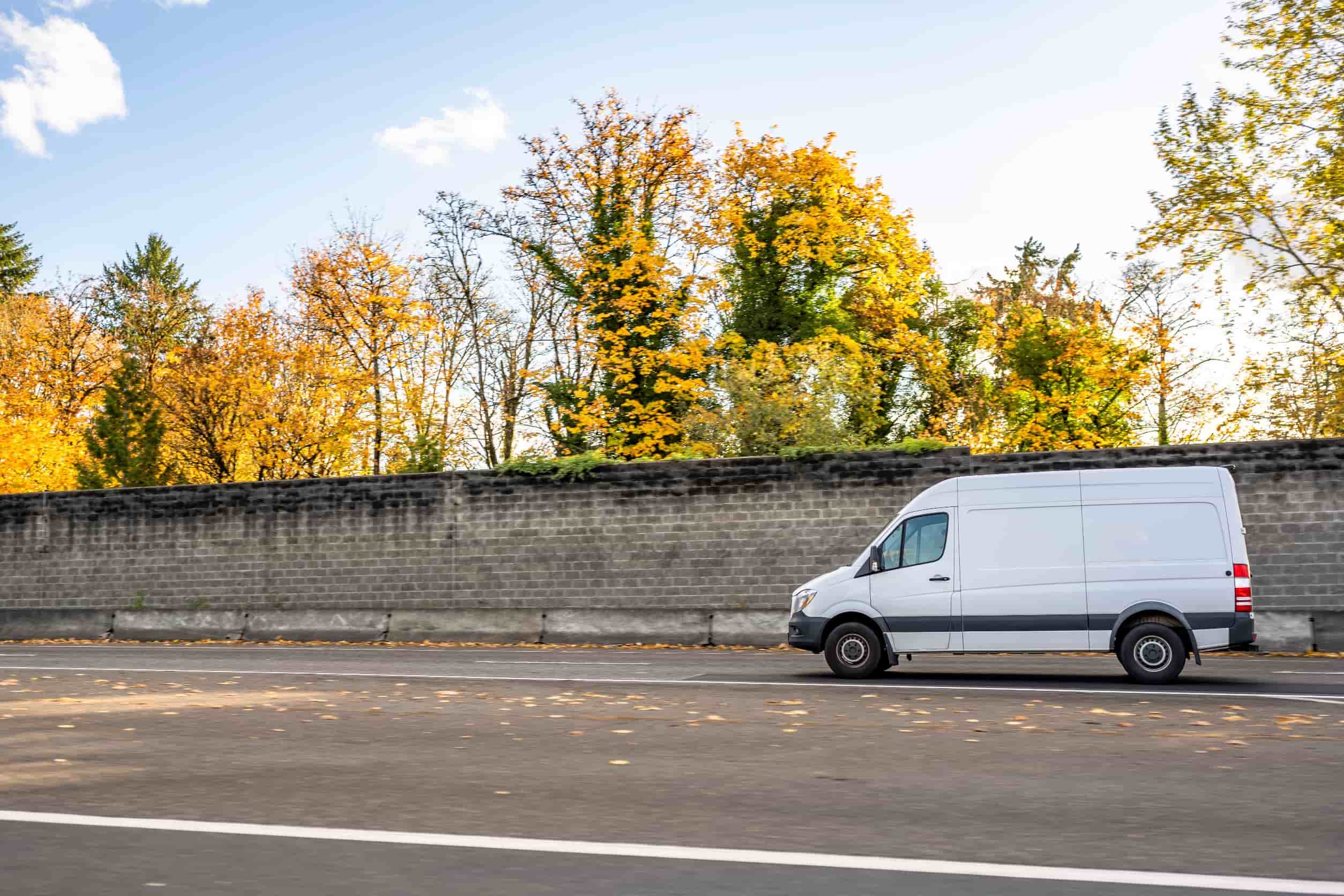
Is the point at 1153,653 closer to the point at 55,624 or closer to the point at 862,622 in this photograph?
the point at 862,622

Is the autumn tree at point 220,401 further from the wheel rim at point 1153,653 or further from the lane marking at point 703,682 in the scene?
the wheel rim at point 1153,653

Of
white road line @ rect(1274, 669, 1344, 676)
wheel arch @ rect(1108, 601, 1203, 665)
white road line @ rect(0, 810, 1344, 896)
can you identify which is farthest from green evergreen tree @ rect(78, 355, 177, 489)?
Result: white road line @ rect(0, 810, 1344, 896)

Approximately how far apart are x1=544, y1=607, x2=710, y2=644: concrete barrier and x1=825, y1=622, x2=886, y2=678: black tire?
7320 mm

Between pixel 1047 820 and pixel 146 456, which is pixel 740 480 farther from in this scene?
pixel 146 456

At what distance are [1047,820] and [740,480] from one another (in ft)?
57.2

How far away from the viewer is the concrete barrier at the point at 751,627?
830 inches

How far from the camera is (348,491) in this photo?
2647 centimetres

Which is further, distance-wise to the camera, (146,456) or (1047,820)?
(146,456)

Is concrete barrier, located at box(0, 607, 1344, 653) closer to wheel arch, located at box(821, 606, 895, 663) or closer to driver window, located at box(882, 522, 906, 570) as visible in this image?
wheel arch, located at box(821, 606, 895, 663)

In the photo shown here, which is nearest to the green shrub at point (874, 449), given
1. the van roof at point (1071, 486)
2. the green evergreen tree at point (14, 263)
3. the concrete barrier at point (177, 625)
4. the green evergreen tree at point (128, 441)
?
the van roof at point (1071, 486)

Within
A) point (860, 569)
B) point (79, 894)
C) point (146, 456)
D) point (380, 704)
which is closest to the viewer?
point (79, 894)

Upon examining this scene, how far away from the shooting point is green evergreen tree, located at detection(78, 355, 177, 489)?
37438mm

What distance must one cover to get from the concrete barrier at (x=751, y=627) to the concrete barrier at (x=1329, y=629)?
819cm

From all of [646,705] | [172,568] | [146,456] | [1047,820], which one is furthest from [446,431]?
[1047,820]
